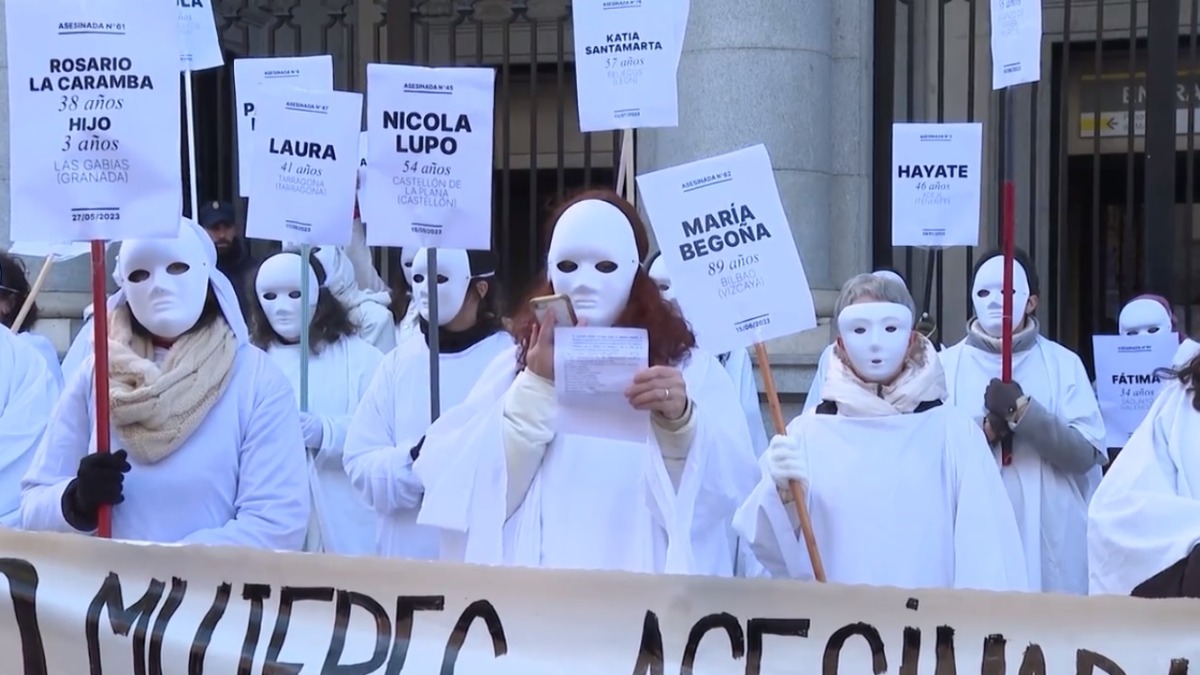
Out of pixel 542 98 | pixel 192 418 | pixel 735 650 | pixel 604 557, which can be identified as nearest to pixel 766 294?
pixel 604 557

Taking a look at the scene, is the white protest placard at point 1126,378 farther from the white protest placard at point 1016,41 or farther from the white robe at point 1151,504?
the white robe at point 1151,504

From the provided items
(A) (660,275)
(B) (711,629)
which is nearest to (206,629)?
(B) (711,629)

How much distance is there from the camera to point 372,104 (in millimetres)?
5551

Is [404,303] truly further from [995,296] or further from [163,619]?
[163,619]

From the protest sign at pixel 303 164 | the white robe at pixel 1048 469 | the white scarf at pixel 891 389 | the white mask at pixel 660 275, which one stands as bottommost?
the white robe at pixel 1048 469

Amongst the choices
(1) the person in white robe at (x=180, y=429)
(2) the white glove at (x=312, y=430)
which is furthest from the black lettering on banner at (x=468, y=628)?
(2) the white glove at (x=312, y=430)

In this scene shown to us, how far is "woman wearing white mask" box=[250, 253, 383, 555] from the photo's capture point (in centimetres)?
670

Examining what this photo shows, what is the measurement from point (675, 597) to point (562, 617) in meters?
0.24

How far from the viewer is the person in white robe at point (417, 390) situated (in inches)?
228

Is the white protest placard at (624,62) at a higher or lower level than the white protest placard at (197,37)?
lower

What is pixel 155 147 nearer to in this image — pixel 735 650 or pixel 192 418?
pixel 192 418

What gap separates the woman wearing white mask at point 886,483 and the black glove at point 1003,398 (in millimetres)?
1150

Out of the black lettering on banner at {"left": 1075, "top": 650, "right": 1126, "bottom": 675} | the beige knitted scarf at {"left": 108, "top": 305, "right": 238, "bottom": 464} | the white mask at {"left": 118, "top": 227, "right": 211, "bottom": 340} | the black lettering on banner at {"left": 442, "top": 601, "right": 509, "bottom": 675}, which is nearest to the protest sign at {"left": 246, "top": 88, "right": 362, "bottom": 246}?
the white mask at {"left": 118, "top": 227, "right": 211, "bottom": 340}

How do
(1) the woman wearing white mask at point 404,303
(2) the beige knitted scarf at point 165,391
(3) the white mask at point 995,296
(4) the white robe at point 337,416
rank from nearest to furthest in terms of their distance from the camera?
1. (2) the beige knitted scarf at point 165,391
2. (4) the white robe at point 337,416
3. (3) the white mask at point 995,296
4. (1) the woman wearing white mask at point 404,303
